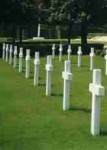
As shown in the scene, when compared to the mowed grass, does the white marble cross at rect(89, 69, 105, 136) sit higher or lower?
higher

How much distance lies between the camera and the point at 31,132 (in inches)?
444

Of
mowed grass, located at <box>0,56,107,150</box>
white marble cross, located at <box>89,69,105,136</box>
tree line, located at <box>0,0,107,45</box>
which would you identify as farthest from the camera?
tree line, located at <box>0,0,107,45</box>

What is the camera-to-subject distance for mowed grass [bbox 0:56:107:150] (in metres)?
10.3

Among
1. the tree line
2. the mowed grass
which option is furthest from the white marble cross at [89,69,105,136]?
the tree line

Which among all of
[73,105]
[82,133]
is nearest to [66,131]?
[82,133]

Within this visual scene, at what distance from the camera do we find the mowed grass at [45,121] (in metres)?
10.3

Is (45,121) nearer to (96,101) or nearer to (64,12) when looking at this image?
(96,101)

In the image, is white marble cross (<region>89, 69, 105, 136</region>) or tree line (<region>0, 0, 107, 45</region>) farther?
tree line (<region>0, 0, 107, 45</region>)

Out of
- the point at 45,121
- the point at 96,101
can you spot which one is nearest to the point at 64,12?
the point at 45,121

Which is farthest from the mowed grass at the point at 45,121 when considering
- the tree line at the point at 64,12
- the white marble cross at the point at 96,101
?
the tree line at the point at 64,12

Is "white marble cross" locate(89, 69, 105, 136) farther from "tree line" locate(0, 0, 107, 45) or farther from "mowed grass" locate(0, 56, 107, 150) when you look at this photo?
"tree line" locate(0, 0, 107, 45)

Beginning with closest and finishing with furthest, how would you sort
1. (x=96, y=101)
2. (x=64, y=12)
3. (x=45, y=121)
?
(x=96, y=101), (x=45, y=121), (x=64, y=12)

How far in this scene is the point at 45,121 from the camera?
12.5 meters

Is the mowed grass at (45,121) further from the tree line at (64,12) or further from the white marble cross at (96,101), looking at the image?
the tree line at (64,12)
